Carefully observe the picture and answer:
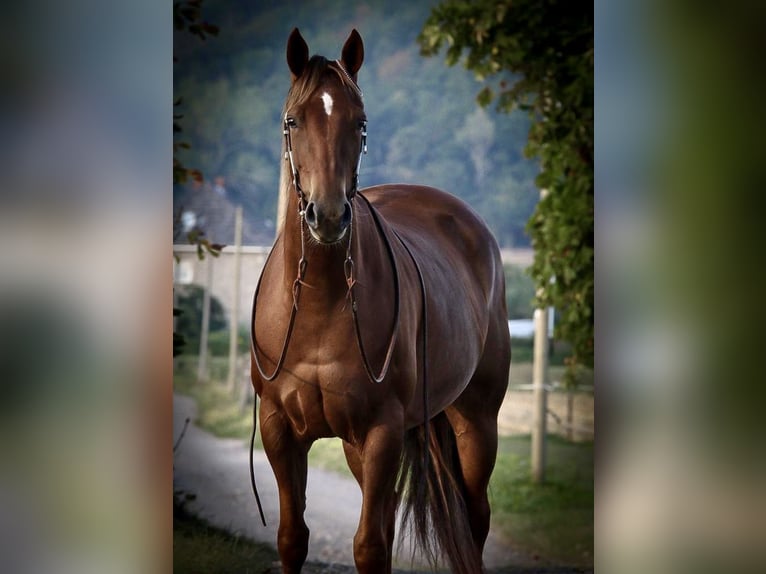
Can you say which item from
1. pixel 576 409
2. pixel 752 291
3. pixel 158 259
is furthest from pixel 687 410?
pixel 576 409

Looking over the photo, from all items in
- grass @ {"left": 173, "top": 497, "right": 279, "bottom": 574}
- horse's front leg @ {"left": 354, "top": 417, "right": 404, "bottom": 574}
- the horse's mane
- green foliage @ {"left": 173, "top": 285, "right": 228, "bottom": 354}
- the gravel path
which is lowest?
grass @ {"left": 173, "top": 497, "right": 279, "bottom": 574}

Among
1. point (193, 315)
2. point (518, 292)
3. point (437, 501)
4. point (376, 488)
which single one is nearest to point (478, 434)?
point (437, 501)

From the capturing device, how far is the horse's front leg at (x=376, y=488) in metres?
2.38

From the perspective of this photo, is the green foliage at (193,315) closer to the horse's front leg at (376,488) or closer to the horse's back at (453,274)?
the horse's back at (453,274)

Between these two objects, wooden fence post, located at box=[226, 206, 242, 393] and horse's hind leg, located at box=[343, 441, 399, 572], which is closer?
horse's hind leg, located at box=[343, 441, 399, 572]

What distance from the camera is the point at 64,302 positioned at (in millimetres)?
1601

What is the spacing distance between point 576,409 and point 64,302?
2450 mm

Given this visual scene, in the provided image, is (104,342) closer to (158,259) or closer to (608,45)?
(158,259)

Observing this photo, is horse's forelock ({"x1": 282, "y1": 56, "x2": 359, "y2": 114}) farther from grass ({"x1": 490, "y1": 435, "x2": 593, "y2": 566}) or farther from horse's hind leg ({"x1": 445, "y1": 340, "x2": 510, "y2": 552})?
grass ({"x1": 490, "y1": 435, "x2": 593, "y2": 566})

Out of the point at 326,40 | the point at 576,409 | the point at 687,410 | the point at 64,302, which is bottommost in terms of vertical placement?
the point at 576,409

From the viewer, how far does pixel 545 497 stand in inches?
141

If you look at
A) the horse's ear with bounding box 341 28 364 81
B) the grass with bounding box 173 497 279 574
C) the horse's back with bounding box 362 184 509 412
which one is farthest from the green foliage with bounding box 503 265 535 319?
the horse's ear with bounding box 341 28 364 81

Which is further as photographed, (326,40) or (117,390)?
(326,40)

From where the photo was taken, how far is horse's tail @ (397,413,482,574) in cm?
295
